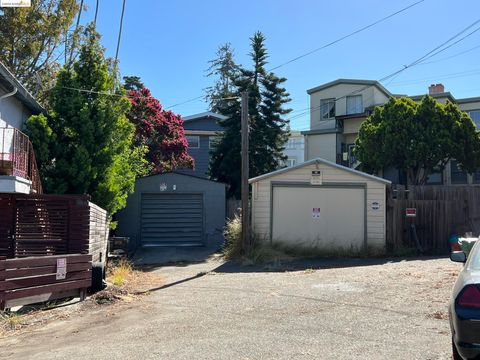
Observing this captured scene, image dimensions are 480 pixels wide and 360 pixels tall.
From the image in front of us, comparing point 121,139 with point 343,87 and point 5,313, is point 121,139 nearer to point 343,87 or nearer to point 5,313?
point 5,313

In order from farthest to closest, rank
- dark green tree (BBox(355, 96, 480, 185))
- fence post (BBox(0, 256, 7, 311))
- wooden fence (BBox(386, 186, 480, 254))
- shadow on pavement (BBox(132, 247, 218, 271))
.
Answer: dark green tree (BBox(355, 96, 480, 185)) < wooden fence (BBox(386, 186, 480, 254)) < shadow on pavement (BBox(132, 247, 218, 271)) < fence post (BBox(0, 256, 7, 311))

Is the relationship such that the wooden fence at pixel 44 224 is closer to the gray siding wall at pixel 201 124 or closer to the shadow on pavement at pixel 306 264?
the shadow on pavement at pixel 306 264

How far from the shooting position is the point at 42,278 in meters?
9.31

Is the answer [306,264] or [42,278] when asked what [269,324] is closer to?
[42,278]

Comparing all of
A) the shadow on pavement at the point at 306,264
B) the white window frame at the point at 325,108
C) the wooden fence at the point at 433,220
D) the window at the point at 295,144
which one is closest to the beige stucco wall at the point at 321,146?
the white window frame at the point at 325,108

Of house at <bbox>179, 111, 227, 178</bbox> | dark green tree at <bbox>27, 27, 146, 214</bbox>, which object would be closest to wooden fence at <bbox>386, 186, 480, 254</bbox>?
dark green tree at <bbox>27, 27, 146, 214</bbox>

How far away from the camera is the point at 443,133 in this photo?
2267cm

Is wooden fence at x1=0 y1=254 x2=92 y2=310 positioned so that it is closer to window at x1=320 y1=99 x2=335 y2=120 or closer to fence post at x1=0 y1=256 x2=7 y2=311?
fence post at x1=0 y1=256 x2=7 y2=311

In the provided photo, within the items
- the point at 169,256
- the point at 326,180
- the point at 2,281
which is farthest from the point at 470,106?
the point at 2,281

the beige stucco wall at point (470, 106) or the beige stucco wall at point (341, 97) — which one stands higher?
the beige stucco wall at point (341, 97)

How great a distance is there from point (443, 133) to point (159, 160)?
1435 centimetres

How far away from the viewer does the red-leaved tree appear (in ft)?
89.2

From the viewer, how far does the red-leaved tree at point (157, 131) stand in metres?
27.2

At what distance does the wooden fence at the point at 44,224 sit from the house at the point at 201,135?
2450cm
